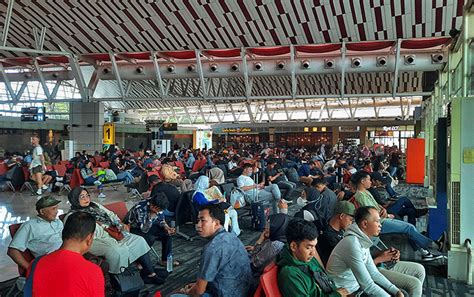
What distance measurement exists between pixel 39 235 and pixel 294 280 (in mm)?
2714

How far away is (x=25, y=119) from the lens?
20922mm

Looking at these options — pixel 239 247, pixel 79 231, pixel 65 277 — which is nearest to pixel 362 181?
pixel 239 247

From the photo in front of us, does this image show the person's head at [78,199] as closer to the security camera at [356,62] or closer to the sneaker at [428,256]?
the sneaker at [428,256]

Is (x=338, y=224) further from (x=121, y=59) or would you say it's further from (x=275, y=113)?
(x=275, y=113)

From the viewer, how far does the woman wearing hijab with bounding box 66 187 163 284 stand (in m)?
3.94

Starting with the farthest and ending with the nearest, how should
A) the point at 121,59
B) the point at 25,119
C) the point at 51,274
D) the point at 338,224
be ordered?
the point at 25,119 → the point at 121,59 → the point at 338,224 → the point at 51,274

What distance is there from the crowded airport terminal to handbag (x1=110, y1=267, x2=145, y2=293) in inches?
0.7

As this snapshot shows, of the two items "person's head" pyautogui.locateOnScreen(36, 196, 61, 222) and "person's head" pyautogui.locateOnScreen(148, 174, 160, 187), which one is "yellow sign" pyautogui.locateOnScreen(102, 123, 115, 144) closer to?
"person's head" pyautogui.locateOnScreen(148, 174, 160, 187)

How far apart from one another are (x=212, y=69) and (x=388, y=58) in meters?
6.08

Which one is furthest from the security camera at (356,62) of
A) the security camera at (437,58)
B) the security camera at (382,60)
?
the security camera at (437,58)

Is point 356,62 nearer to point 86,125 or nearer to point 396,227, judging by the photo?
point 396,227

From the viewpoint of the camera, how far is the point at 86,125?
59.8ft

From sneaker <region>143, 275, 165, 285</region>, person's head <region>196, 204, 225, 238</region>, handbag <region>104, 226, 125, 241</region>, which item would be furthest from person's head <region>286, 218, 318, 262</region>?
sneaker <region>143, 275, 165, 285</region>

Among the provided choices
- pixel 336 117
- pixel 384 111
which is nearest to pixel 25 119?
pixel 336 117
